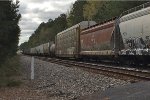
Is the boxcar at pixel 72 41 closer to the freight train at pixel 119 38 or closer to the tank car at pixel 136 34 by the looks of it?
the freight train at pixel 119 38

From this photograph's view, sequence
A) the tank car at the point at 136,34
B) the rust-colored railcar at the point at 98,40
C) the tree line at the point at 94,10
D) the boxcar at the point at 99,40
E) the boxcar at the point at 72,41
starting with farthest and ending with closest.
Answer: the tree line at the point at 94,10 → the boxcar at the point at 72,41 → the rust-colored railcar at the point at 98,40 → the boxcar at the point at 99,40 → the tank car at the point at 136,34

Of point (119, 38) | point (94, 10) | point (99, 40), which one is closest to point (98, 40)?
point (99, 40)

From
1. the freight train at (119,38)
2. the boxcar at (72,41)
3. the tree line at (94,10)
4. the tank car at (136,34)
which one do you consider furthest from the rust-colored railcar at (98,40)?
the tree line at (94,10)

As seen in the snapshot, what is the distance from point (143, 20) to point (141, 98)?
499 inches

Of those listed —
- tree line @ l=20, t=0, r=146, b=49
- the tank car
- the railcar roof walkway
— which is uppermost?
tree line @ l=20, t=0, r=146, b=49

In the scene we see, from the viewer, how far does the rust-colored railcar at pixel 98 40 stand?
3078 centimetres

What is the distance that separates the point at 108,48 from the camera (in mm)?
31266

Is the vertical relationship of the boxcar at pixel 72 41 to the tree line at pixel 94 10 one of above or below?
below

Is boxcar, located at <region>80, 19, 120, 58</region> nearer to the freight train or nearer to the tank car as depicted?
the freight train

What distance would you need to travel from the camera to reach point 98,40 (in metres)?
34.8

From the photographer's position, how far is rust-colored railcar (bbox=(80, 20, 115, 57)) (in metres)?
Result: 30.8

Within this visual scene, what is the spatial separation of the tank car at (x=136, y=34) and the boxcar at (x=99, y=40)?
322cm

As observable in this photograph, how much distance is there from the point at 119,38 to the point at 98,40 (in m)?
6.51

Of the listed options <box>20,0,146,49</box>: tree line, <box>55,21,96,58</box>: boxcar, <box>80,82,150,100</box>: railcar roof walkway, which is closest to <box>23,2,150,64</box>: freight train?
<box>55,21,96,58</box>: boxcar
